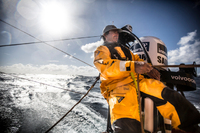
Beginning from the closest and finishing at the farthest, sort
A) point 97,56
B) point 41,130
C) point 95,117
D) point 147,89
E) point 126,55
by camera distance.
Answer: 1. point 147,89
2. point 97,56
3. point 126,55
4. point 41,130
5. point 95,117

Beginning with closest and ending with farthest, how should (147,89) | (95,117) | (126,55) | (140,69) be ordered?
(140,69), (147,89), (126,55), (95,117)

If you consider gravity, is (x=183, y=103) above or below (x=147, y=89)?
below

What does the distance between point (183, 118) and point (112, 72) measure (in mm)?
1067

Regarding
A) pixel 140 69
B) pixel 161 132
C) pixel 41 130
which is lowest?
pixel 41 130

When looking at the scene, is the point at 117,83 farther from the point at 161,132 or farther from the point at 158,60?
the point at 158,60

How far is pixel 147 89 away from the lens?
121 centimetres

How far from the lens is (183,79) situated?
131 cm

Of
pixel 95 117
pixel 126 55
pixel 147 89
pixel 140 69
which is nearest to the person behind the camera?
pixel 140 69

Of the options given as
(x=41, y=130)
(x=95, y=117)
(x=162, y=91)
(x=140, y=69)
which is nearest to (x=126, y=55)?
(x=140, y=69)

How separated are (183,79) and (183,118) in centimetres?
59

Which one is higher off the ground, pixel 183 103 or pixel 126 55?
pixel 126 55

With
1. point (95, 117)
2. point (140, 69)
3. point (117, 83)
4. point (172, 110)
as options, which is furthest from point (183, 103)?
point (95, 117)

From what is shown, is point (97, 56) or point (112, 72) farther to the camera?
point (97, 56)

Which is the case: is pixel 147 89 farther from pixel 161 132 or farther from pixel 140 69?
pixel 161 132
